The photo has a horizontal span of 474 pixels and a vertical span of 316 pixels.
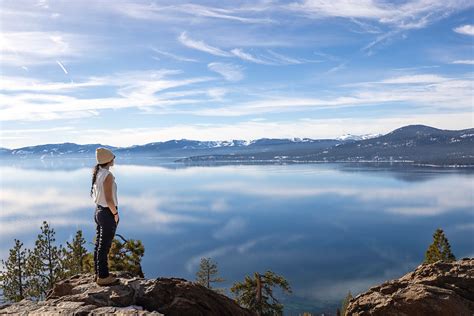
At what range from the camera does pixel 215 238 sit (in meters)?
131

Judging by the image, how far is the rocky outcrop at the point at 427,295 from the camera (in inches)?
406

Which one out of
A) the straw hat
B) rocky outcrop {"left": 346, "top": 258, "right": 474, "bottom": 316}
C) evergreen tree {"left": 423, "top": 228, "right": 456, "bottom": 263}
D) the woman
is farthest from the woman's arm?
evergreen tree {"left": 423, "top": 228, "right": 456, "bottom": 263}

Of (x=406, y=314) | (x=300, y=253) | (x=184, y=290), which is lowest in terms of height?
(x=300, y=253)

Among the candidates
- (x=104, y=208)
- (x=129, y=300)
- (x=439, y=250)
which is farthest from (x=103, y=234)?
(x=439, y=250)

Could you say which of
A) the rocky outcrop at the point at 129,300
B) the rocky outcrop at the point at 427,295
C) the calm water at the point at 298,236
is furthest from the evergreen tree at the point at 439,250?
the rocky outcrop at the point at 129,300

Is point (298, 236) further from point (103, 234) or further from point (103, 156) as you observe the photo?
point (103, 156)

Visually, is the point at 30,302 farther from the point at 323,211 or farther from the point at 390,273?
the point at 323,211

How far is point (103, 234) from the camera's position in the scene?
1002cm

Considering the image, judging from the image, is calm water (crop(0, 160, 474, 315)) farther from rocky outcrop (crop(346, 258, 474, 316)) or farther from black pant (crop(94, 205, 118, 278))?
black pant (crop(94, 205, 118, 278))

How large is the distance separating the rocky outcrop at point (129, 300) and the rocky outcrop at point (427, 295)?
3.70 meters

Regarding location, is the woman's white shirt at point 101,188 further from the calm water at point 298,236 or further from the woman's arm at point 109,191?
the calm water at point 298,236

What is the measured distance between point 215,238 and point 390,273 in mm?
61164

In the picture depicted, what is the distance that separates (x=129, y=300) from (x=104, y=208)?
242 cm

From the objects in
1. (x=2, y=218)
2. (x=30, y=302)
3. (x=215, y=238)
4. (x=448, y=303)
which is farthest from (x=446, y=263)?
(x=2, y=218)
